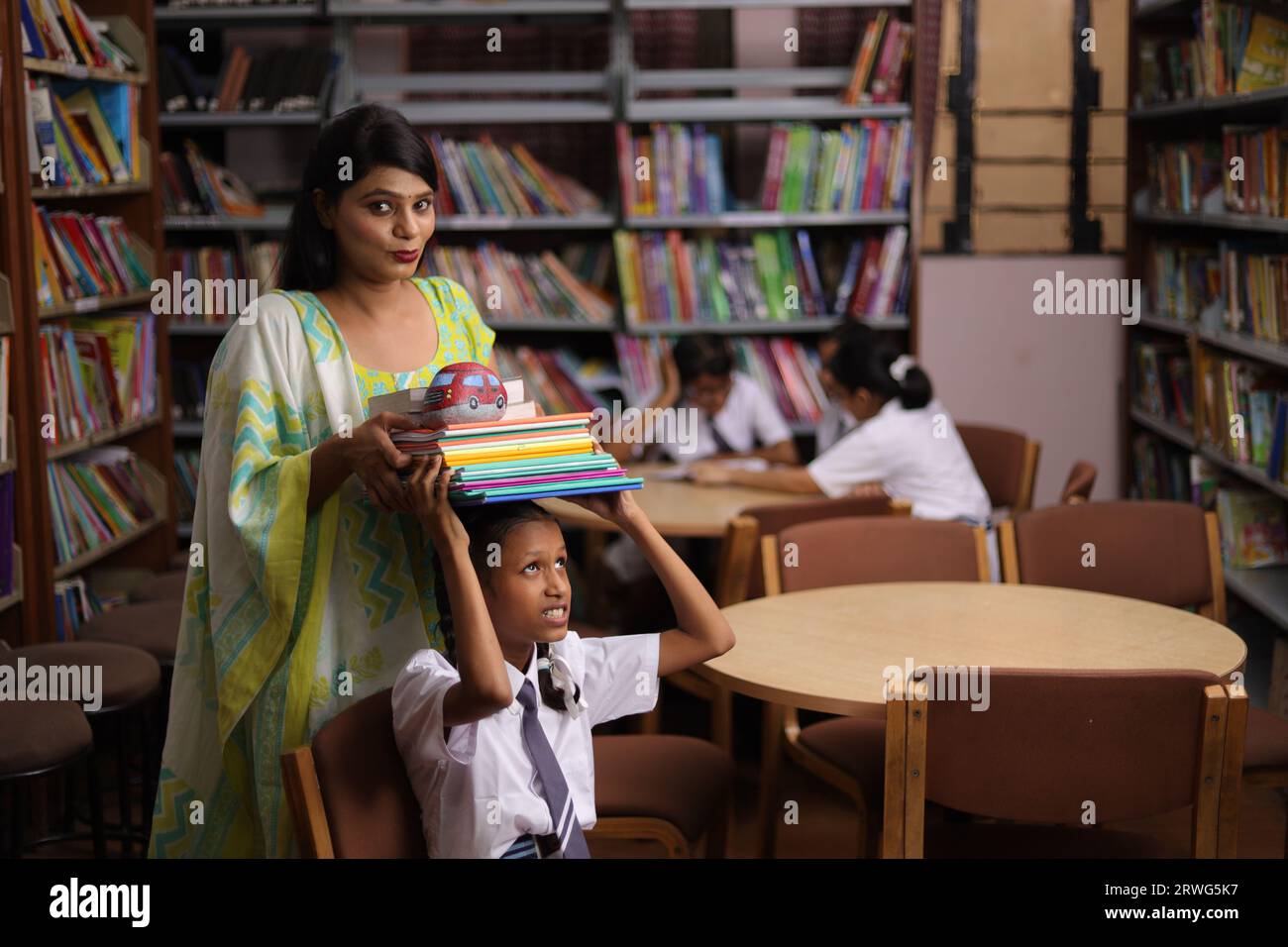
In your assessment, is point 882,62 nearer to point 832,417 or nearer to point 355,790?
point 832,417

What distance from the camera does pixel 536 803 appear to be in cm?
181

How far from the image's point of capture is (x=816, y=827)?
133 inches

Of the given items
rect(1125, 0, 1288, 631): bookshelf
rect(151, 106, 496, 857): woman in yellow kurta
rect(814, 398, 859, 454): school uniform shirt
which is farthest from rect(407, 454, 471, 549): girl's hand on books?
rect(814, 398, 859, 454): school uniform shirt

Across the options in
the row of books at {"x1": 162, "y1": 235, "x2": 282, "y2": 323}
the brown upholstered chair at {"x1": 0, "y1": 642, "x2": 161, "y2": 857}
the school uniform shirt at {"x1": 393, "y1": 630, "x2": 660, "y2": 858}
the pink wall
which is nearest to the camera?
the school uniform shirt at {"x1": 393, "y1": 630, "x2": 660, "y2": 858}

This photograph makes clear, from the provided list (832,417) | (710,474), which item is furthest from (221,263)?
(832,417)

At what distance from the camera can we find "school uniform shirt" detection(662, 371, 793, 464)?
4.48 metres

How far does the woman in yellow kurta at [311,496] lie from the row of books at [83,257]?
5.78ft

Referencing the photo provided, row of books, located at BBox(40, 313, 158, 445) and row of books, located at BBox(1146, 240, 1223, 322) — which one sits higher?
row of books, located at BBox(1146, 240, 1223, 322)

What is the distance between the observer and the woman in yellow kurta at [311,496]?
1.78 m

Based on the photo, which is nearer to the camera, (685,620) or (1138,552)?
(685,620)

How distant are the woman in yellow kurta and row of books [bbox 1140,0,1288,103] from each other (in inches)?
110

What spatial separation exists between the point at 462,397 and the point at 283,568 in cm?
32

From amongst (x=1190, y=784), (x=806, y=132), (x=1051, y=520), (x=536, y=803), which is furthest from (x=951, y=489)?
(x=536, y=803)

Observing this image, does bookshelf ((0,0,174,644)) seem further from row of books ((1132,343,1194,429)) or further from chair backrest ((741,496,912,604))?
row of books ((1132,343,1194,429))
